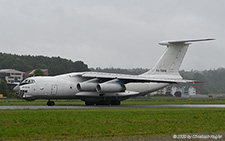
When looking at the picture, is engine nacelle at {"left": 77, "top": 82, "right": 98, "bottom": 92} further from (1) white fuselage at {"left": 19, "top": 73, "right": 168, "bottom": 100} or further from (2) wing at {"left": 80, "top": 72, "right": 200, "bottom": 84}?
(2) wing at {"left": 80, "top": 72, "right": 200, "bottom": 84}

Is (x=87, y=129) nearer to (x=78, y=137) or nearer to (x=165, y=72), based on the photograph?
(x=78, y=137)

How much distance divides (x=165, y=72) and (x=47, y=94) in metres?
11.6

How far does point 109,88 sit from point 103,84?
0.62 m

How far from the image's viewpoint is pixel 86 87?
33.7 metres

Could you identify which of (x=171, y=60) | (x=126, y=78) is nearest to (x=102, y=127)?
(x=126, y=78)

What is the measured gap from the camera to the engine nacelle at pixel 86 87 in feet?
110

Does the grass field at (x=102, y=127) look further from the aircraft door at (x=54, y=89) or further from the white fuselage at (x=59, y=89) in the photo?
the aircraft door at (x=54, y=89)

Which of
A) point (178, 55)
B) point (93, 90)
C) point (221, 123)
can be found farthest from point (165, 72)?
point (221, 123)

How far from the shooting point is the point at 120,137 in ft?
44.4

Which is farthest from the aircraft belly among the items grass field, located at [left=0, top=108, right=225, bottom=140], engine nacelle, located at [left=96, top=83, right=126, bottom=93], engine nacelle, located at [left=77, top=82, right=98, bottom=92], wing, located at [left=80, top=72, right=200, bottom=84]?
grass field, located at [left=0, top=108, right=225, bottom=140]

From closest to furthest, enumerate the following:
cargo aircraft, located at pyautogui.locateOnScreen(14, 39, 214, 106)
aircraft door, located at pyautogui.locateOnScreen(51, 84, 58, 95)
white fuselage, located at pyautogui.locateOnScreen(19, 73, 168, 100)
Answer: white fuselage, located at pyautogui.locateOnScreen(19, 73, 168, 100) → cargo aircraft, located at pyautogui.locateOnScreen(14, 39, 214, 106) → aircraft door, located at pyautogui.locateOnScreen(51, 84, 58, 95)

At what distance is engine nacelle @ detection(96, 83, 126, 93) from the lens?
1312 inches

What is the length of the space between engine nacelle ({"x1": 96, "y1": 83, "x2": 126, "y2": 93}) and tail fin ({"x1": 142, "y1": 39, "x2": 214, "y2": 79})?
4.69 meters

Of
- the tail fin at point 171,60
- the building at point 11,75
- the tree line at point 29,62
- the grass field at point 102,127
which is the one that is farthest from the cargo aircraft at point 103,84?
the building at point 11,75
